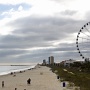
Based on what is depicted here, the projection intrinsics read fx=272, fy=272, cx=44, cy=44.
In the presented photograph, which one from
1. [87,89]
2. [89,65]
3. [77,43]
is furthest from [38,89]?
[89,65]

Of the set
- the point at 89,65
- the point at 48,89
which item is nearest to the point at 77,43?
the point at 48,89

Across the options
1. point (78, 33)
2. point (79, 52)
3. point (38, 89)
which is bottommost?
point (38, 89)

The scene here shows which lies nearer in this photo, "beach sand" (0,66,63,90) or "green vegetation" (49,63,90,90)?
"beach sand" (0,66,63,90)

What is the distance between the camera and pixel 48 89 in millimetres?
41312

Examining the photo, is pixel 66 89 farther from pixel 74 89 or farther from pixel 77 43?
pixel 77 43

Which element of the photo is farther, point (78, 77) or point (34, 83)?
point (78, 77)

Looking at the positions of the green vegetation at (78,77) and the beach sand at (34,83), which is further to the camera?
the green vegetation at (78,77)

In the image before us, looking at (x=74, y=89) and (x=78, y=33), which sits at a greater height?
(x=78, y=33)

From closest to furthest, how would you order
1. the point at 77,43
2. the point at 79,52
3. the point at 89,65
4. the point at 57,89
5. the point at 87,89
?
the point at 87,89 → the point at 57,89 → the point at 79,52 → the point at 77,43 → the point at 89,65

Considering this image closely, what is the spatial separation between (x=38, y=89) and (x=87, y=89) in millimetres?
7830

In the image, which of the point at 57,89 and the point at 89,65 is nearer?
the point at 57,89

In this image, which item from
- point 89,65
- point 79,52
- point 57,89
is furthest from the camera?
point 89,65

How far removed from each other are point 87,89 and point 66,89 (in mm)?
3431

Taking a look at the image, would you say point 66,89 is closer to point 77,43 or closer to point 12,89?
point 12,89
